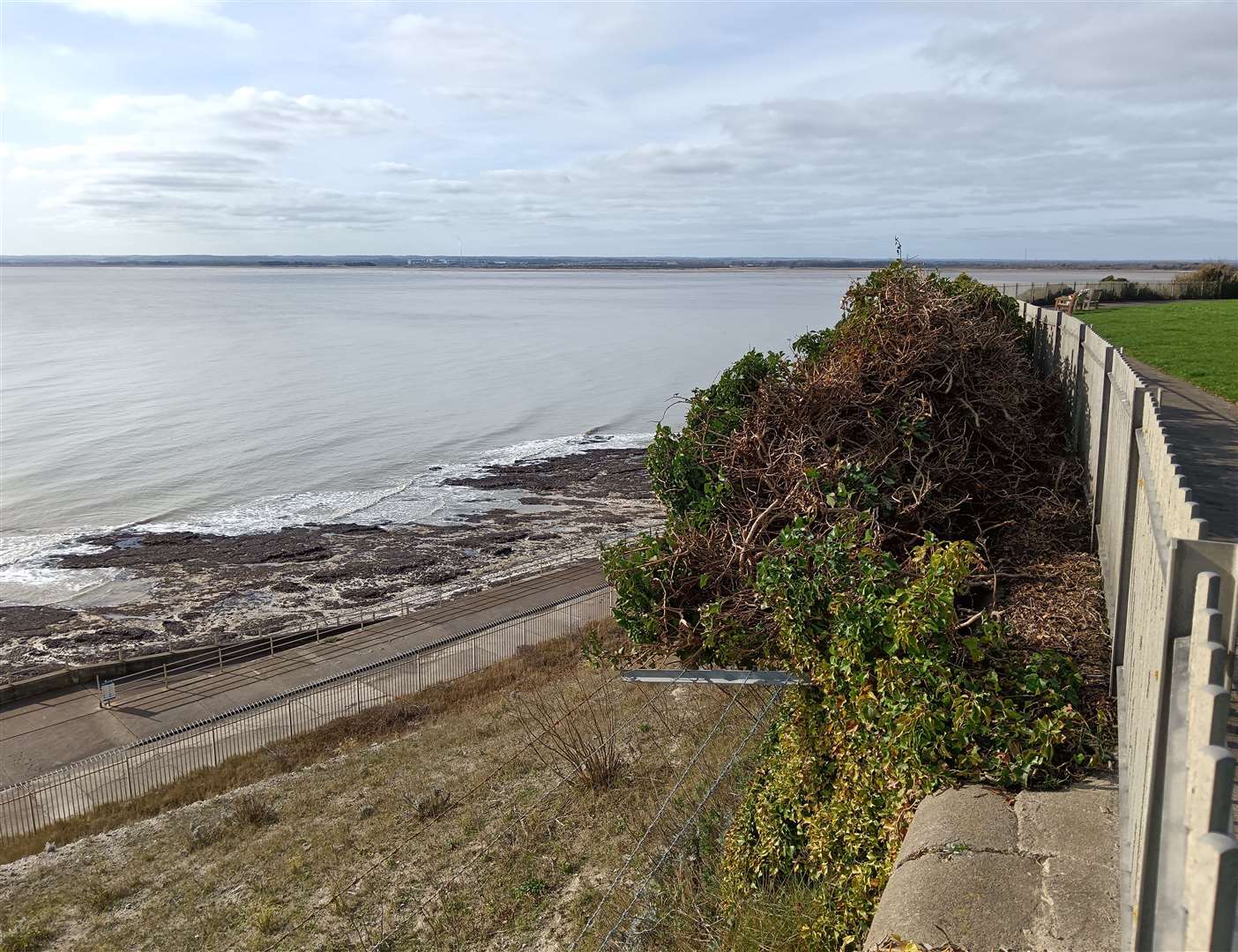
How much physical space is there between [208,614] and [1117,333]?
26.6 m

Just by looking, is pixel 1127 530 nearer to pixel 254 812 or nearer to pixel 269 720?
pixel 254 812

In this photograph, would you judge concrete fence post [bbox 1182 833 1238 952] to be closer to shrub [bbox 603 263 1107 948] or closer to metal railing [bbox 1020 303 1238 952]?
metal railing [bbox 1020 303 1238 952]

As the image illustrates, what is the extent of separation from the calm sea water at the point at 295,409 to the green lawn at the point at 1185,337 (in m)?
13.4

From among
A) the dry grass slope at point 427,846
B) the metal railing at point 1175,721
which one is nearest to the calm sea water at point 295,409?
the dry grass slope at point 427,846

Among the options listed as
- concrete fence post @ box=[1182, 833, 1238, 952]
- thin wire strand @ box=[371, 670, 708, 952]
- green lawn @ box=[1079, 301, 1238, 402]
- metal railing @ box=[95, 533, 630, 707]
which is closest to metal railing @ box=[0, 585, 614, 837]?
metal railing @ box=[95, 533, 630, 707]

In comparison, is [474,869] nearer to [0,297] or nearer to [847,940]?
[847,940]

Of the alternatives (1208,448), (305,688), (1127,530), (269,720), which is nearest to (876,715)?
(1127,530)

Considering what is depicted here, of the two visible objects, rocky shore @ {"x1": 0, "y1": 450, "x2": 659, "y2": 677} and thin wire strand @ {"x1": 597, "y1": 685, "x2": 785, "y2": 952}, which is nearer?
thin wire strand @ {"x1": 597, "y1": 685, "x2": 785, "y2": 952}

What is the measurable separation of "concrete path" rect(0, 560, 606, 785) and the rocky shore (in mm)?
2059

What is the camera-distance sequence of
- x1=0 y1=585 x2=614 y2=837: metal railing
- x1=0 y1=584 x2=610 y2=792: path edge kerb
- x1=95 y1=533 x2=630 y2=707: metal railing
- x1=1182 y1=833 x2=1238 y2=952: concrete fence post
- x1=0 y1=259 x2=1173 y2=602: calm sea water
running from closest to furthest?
x1=1182 y1=833 x2=1238 y2=952: concrete fence post < x1=0 y1=585 x2=614 y2=837: metal railing < x1=0 y1=584 x2=610 y2=792: path edge kerb < x1=95 y1=533 x2=630 y2=707: metal railing < x1=0 y1=259 x2=1173 y2=602: calm sea water

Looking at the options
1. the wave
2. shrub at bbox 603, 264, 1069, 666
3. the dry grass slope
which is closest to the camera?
shrub at bbox 603, 264, 1069, 666

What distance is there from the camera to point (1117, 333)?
24156 millimetres

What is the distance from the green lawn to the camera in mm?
16391

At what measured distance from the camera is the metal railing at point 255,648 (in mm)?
23016
